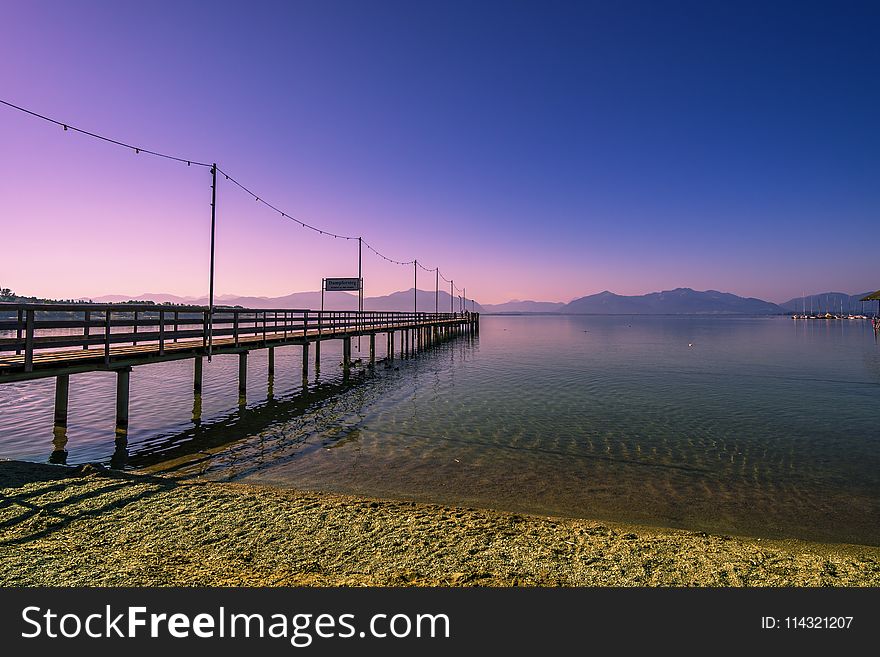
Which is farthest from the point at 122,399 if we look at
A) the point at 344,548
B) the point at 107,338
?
the point at 344,548

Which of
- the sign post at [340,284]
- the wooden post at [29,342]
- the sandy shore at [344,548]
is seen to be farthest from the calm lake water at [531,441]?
the sign post at [340,284]

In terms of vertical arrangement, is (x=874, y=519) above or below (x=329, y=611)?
below

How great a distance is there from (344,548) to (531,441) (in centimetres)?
800

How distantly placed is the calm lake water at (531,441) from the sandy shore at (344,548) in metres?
1.32

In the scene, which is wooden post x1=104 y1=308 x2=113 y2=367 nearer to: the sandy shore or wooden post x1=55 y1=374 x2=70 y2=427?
wooden post x1=55 y1=374 x2=70 y2=427

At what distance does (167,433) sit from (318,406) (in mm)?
5550

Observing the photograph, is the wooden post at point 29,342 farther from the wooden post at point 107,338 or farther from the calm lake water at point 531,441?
the calm lake water at point 531,441

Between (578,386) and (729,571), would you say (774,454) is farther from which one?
(578,386)

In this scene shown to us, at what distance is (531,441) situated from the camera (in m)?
12.7

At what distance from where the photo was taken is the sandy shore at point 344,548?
4.89 m

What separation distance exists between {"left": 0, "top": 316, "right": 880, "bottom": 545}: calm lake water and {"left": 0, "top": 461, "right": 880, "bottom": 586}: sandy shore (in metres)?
1.32

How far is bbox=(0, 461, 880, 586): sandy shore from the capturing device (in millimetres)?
4895

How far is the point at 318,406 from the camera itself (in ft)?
59.1

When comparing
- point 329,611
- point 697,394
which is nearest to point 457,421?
point 329,611
